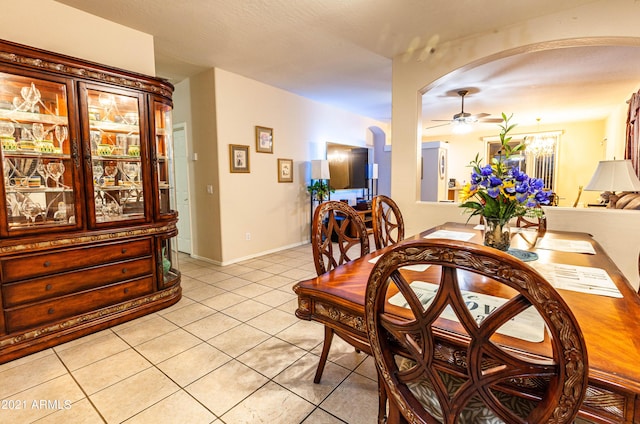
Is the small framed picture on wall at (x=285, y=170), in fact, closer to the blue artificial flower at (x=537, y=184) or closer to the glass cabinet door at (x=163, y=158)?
the glass cabinet door at (x=163, y=158)

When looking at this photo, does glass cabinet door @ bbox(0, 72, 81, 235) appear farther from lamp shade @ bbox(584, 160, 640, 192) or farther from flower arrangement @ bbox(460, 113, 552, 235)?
lamp shade @ bbox(584, 160, 640, 192)

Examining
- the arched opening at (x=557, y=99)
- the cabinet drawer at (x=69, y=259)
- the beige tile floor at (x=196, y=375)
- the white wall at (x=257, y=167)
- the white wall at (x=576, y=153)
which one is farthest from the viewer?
the white wall at (x=576, y=153)

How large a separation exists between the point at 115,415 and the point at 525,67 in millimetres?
5368

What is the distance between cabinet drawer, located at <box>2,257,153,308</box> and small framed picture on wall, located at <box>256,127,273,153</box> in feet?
7.89

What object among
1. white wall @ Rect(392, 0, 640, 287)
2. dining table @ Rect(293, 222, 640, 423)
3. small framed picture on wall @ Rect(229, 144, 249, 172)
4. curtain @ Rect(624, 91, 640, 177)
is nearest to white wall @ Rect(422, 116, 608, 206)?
curtain @ Rect(624, 91, 640, 177)

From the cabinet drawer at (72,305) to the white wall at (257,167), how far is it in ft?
5.12

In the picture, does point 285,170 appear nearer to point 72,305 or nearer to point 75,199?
point 75,199

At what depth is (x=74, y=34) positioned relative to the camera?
256 centimetres

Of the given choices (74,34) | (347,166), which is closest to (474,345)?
(74,34)

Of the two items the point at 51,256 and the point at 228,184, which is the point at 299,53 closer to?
the point at 228,184

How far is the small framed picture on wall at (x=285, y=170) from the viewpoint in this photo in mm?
4953

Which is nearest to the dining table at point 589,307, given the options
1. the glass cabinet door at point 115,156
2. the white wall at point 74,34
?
the glass cabinet door at point 115,156

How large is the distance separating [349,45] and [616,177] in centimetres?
277

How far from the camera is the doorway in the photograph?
4557mm
